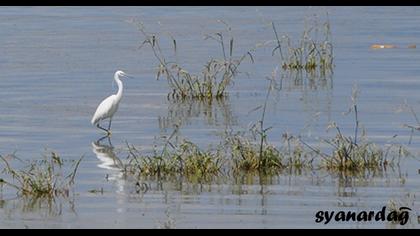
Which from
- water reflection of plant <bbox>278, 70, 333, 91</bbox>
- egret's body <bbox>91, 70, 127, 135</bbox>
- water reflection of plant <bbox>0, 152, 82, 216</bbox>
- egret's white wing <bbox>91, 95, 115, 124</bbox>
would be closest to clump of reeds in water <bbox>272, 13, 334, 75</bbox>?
water reflection of plant <bbox>278, 70, 333, 91</bbox>

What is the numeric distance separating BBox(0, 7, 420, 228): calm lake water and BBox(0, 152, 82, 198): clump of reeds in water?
0.52ft

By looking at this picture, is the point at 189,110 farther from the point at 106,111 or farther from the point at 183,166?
the point at 183,166

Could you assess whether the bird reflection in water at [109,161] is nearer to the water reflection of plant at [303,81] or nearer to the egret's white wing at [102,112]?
the egret's white wing at [102,112]

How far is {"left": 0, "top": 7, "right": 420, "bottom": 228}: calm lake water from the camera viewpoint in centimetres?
1131

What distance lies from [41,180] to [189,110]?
21.3 feet

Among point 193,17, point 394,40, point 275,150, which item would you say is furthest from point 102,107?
point 193,17

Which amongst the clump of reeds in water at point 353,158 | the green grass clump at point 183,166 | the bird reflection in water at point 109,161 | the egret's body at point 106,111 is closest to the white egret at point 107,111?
the egret's body at point 106,111

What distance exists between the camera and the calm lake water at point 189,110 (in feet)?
37.1

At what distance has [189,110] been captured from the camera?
715 inches

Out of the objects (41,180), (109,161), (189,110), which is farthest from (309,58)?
(41,180)

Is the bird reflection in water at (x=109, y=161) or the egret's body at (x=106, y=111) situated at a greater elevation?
the egret's body at (x=106, y=111)

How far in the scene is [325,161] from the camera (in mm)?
13148

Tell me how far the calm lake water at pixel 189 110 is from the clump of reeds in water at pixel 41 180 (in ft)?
0.52
